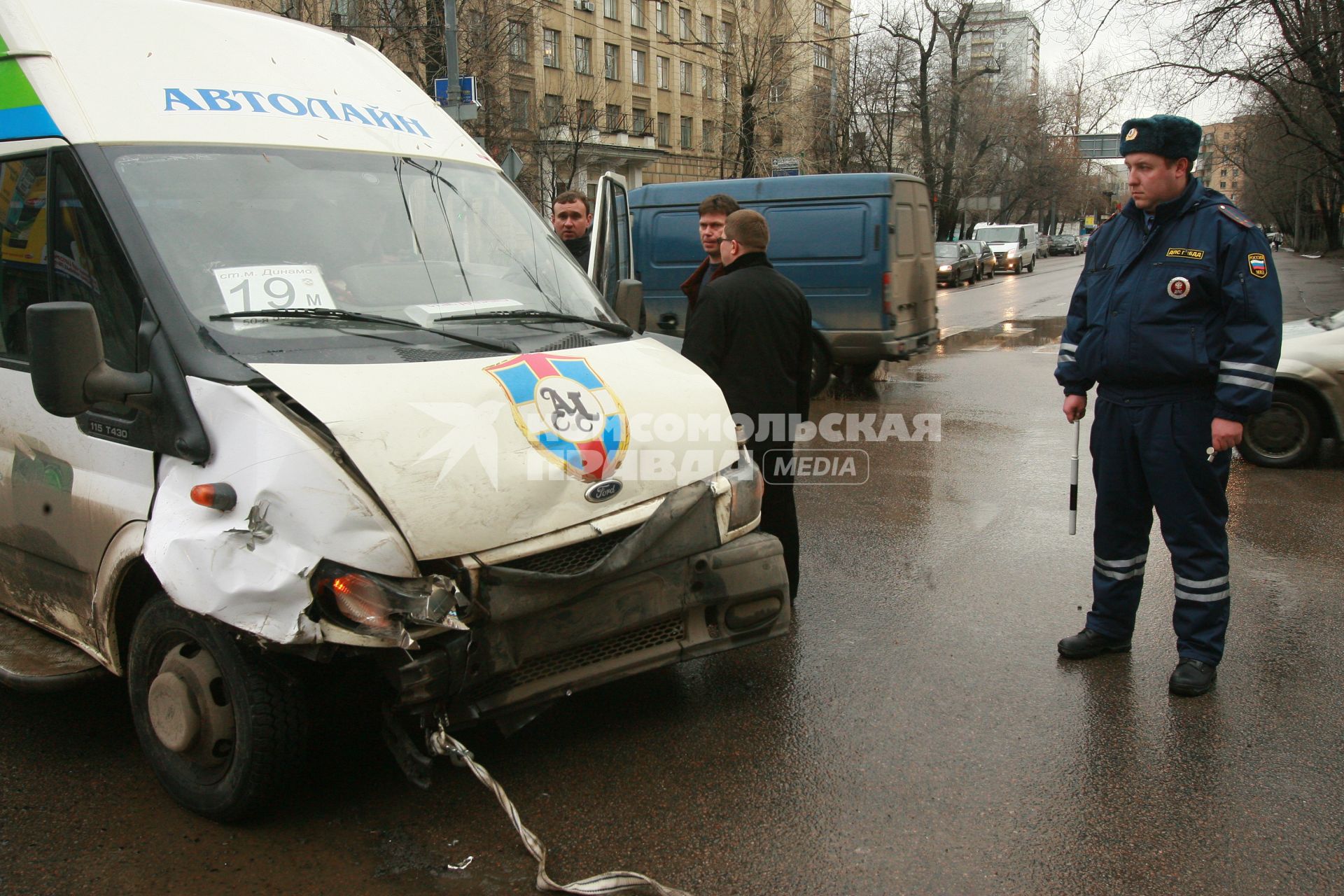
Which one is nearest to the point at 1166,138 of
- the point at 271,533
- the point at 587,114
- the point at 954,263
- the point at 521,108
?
the point at 271,533

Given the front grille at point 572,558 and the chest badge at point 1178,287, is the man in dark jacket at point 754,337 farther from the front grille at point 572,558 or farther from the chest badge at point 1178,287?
the chest badge at point 1178,287

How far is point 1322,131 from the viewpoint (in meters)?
32.3

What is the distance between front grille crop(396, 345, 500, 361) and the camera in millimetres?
3525

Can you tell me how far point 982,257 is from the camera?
41.6 m

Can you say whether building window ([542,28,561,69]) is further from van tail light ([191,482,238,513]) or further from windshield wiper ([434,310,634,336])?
van tail light ([191,482,238,513])

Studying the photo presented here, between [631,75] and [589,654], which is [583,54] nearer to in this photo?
[631,75]

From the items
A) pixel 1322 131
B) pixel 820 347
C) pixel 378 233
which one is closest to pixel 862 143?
pixel 1322 131

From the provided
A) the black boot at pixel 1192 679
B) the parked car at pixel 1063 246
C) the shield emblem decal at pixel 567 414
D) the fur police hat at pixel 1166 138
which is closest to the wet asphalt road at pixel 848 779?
the black boot at pixel 1192 679

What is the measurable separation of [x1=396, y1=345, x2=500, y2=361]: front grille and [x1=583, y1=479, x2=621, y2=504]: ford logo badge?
0.58 metres

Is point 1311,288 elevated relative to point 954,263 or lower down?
lower down

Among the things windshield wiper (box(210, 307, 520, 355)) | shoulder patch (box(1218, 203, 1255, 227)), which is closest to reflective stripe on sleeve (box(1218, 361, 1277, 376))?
shoulder patch (box(1218, 203, 1255, 227))

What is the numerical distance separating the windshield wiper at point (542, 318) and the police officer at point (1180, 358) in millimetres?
1913

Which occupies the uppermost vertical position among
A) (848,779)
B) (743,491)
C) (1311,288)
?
(743,491)

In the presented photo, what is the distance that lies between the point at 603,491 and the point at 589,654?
555mm
